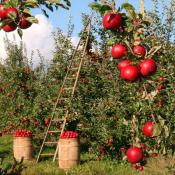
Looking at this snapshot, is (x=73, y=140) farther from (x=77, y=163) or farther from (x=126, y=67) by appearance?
(x=126, y=67)

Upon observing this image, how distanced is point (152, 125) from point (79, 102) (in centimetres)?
882

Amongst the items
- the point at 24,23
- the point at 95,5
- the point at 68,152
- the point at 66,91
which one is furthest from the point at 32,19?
the point at 66,91

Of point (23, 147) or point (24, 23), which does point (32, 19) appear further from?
point (23, 147)

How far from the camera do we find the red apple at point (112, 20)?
1.99 metres

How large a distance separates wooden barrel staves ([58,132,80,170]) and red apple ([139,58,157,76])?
7.71 m

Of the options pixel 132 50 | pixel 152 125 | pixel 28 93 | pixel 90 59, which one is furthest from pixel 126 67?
pixel 28 93

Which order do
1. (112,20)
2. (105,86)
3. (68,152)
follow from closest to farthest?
(112,20) < (68,152) < (105,86)

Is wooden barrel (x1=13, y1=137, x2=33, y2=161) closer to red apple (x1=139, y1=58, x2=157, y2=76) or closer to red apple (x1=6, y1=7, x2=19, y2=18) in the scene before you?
red apple (x1=6, y1=7, x2=19, y2=18)

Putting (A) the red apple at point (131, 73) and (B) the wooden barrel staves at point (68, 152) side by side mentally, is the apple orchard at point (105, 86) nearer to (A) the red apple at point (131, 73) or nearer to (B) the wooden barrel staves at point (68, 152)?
(A) the red apple at point (131, 73)

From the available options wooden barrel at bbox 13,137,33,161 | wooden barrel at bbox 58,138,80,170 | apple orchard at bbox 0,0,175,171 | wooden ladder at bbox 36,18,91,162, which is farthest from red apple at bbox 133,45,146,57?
wooden barrel at bbox 13,137,33,161

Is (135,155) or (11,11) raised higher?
(11,11)

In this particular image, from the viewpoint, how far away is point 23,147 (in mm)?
10867

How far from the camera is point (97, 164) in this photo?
960 centimetres

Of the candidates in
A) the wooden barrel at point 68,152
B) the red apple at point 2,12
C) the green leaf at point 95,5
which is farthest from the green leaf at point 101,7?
the wooden barrel at point 68,152
